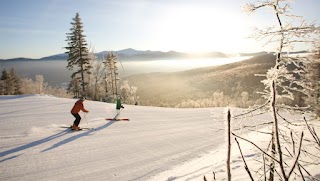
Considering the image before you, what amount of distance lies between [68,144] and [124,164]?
3021 mm

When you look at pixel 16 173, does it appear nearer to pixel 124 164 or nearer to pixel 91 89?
pixel 124 164

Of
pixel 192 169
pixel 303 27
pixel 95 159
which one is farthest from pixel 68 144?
pixel 303 27

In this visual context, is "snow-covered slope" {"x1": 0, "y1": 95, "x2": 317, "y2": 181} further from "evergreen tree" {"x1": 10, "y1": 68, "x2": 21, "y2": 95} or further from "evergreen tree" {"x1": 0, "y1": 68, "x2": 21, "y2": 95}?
"evergreen tree" {"x1": 10, "y1": 68, "x2": 21, "y2": 95}

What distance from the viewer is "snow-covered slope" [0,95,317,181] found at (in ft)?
26.6

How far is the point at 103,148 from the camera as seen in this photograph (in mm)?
10461

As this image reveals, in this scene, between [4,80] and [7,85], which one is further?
[7,85]

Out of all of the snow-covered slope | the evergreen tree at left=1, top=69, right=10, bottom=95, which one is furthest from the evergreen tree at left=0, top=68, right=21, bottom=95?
the snow-covered slope

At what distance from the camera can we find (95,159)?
30.2 ft

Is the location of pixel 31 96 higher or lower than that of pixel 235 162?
higher

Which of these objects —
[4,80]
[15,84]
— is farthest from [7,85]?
[15,84]

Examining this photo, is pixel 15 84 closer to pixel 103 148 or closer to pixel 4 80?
pixel 4 80

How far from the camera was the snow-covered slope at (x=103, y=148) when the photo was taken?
8.09 metres

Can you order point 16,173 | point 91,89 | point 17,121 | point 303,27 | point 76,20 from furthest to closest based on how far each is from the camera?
point 91,89 → point 76,20 → point 17,121 → point 16,173 → point 303,27

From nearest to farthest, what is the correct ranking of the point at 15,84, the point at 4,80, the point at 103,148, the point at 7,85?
the point at 103,148
the point at 4,80
the point at 7,85
the point at 15,84
